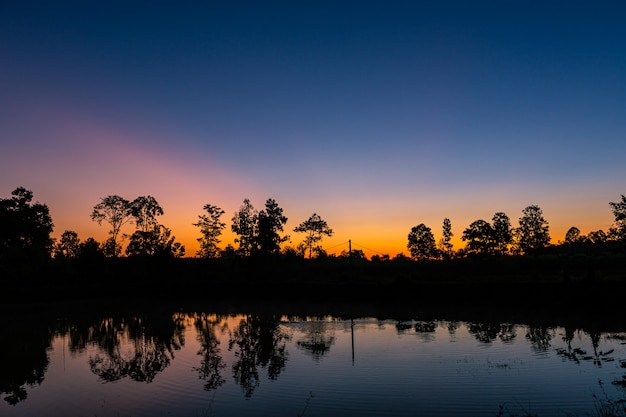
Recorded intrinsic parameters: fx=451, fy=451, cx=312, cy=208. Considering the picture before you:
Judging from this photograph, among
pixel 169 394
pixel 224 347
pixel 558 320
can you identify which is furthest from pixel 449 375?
pixel 558 320

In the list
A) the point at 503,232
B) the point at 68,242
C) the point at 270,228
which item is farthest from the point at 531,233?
the point at 68,242

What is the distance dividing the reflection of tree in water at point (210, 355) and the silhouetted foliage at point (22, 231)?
3783cm

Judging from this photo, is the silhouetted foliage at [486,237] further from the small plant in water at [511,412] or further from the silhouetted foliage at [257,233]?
the small plant in water at [511,412]

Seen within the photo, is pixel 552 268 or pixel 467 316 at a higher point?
pixel 552 268

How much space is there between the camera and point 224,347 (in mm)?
24562

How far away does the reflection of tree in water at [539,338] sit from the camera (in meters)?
22.3

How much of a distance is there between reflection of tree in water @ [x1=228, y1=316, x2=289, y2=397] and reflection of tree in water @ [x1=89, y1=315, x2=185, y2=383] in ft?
10.9

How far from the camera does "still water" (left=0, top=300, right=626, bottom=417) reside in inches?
533

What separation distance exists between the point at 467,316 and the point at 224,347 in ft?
69.4

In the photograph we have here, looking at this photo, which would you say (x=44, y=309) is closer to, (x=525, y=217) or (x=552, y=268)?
(x=552, y=268)

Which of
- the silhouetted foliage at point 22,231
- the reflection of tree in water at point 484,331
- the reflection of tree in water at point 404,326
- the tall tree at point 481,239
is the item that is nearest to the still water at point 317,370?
the reflection of tree in water at point 484,331

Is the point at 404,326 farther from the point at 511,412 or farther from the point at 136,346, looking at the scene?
the point at 511,412

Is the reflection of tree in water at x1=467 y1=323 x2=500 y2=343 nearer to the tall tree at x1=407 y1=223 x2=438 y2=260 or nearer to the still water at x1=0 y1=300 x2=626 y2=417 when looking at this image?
the still water at x1=0 y1=300 x2=626 y2=417

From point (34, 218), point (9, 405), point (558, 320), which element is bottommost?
point (9, 405)
